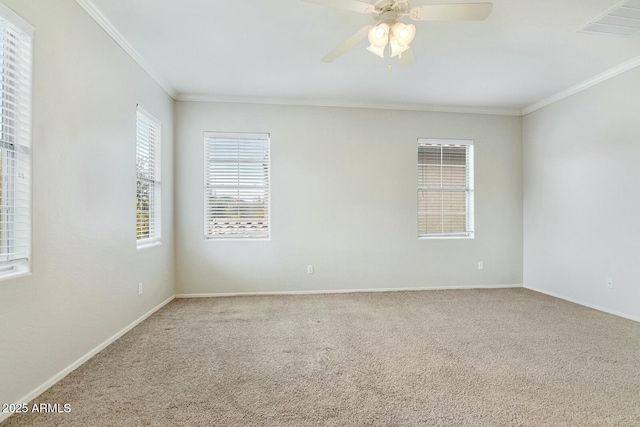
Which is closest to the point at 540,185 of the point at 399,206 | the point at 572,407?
the point at 399,206

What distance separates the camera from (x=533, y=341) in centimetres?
267

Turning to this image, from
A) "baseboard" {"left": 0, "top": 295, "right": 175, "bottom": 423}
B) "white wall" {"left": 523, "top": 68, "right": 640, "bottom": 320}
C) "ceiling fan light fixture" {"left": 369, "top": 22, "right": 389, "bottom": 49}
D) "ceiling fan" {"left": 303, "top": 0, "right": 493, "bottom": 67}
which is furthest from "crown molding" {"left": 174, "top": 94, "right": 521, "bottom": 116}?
"baseboard" {"left": 0, "top": 295, "right": 175, "bottom": 423}

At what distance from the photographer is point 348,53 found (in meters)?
2.98

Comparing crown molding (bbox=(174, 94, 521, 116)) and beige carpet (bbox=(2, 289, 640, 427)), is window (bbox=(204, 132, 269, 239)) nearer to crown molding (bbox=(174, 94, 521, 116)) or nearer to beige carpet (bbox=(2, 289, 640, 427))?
crown molding (bbox=(174, 94, 521, 116))

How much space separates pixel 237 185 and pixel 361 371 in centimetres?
295

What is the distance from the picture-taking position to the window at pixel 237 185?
420 cm

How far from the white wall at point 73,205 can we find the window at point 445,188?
3763mm

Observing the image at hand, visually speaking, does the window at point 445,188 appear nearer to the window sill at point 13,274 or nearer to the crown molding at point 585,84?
the crown molding at point 585,84

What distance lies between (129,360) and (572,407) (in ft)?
9.81

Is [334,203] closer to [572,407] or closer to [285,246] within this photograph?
[285,246]

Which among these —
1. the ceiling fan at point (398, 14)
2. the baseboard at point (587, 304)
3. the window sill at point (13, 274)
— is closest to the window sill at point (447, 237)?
the baseboard at point (587, 304)

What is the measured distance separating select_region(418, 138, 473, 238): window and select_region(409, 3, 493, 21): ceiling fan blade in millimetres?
2816

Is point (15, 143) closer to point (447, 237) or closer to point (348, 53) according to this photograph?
point (348, 53)

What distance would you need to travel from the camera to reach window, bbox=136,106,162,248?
3.22 meters
